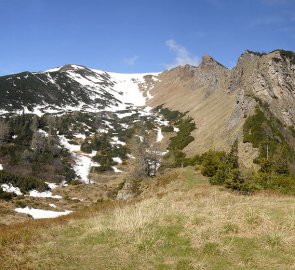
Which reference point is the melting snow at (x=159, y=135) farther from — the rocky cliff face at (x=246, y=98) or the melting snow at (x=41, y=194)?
the melting snow at (x=41, y=194)

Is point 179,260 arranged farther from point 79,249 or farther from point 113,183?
point 113,183

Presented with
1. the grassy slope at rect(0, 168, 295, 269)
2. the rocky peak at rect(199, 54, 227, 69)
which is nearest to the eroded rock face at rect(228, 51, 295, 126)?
the grassy slope at rect(0, 168, 295, 269)

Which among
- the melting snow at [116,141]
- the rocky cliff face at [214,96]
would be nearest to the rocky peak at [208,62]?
the rocky cliff face at [214,96]

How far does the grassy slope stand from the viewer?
9219 millimetres

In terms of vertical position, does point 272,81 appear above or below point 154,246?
above

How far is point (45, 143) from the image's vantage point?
97812 millimetres

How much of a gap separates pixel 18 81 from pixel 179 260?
609 ft

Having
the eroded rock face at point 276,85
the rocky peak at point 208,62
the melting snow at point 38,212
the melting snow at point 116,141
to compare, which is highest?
the rocky peak at point 208,62

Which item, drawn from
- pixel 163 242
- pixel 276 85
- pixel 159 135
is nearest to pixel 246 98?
pixel 276 85

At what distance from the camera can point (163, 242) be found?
1052cm

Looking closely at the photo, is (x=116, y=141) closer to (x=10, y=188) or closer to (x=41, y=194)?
(x=41, y=194)

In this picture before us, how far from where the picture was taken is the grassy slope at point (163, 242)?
922cm

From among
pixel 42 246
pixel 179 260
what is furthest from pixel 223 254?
pixel 42 246

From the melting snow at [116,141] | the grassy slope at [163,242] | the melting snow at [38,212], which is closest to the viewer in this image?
the grassy slope at [163,242]
